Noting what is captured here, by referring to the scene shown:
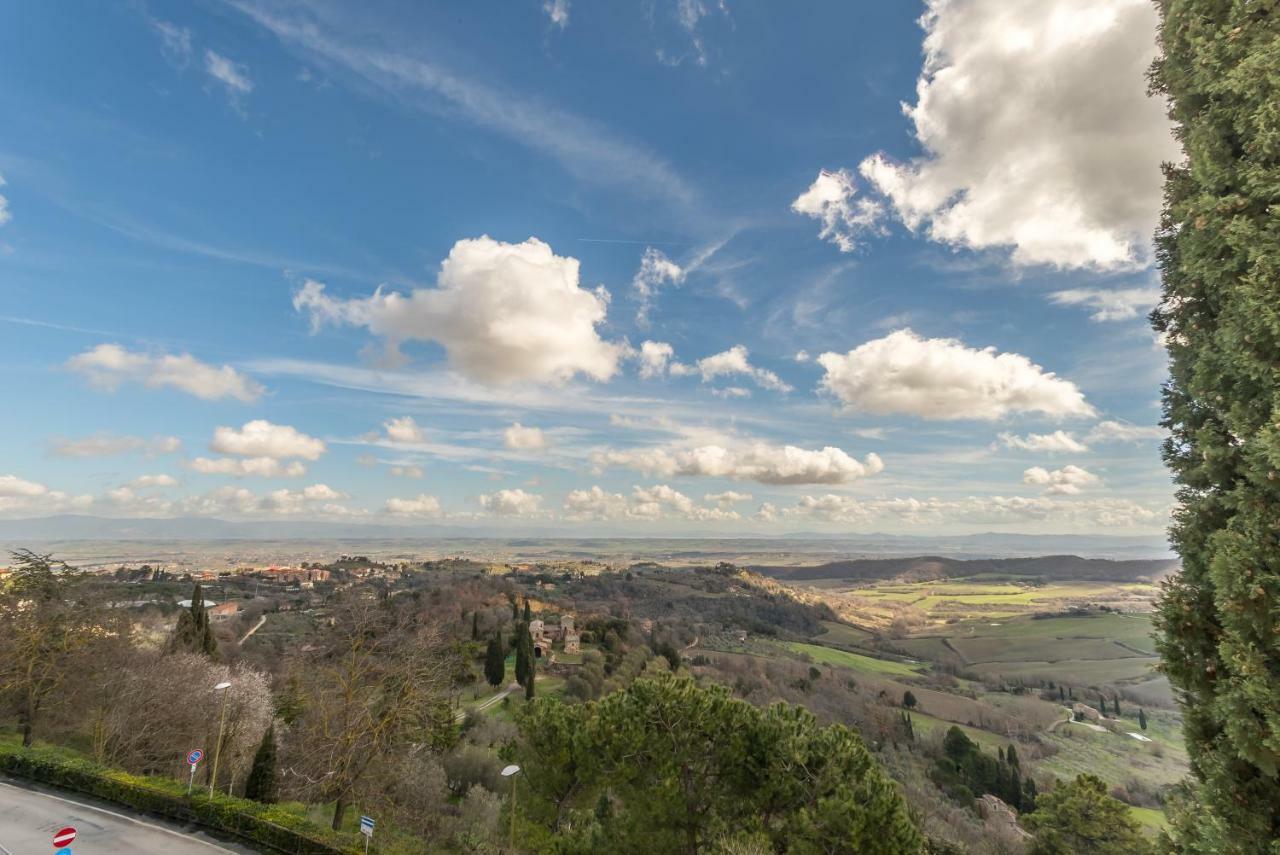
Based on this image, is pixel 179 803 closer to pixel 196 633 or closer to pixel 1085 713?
pixel 196 633

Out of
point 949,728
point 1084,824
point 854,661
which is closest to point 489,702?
point 1084,824

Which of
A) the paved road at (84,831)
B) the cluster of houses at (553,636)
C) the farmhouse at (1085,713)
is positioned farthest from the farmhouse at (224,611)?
the farmhouse at (1085,713)

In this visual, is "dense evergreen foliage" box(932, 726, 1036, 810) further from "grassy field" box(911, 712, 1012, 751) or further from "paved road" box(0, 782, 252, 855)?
"paved road" box(0, 782, 252, 855)

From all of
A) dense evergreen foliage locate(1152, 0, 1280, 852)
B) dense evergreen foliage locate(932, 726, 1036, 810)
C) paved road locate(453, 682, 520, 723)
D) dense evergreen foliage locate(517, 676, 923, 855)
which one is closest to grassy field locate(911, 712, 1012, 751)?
dense evergreen foliage locate(932, 726, 1036, 810)

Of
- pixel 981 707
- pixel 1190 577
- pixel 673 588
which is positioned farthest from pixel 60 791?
pixel 673 588

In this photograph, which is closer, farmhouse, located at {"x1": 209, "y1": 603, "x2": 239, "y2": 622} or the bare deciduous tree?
the bare deciduous tree

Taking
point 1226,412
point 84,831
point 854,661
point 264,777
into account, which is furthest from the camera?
point 854,661
